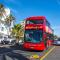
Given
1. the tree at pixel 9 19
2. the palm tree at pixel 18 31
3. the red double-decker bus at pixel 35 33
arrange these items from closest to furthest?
the red double-decker bus at pixel 35 33
the palm tree at pixel 18 31
the tree at pixel 9 19

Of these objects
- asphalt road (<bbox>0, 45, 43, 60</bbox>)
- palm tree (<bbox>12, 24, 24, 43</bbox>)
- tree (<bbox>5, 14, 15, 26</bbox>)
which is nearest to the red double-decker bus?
asphalt road (<bbox>0, 45, 43, 60</bbox>)

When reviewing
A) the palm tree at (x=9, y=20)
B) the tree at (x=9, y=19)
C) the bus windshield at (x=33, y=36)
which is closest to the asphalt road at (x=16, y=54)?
the bus windshield at (x=33, y=36)

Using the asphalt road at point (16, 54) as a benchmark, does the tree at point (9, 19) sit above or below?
above

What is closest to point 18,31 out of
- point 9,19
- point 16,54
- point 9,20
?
point 9,19

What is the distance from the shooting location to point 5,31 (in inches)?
3236

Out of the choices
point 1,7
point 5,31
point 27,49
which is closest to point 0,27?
point 5,31

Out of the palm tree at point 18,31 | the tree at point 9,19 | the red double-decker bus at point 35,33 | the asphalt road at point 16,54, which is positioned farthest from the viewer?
the tree at point 9,19

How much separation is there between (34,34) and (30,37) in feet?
2.00

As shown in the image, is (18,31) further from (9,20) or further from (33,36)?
(33,36)

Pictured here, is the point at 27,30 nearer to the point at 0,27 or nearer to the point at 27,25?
the point at 27,25

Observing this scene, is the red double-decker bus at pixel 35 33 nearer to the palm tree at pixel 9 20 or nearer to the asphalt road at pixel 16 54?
the asphalt road at pixel 16 54

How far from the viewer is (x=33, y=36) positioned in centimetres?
2931

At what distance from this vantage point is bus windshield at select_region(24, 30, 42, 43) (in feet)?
95.2

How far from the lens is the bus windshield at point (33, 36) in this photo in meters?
29.0
